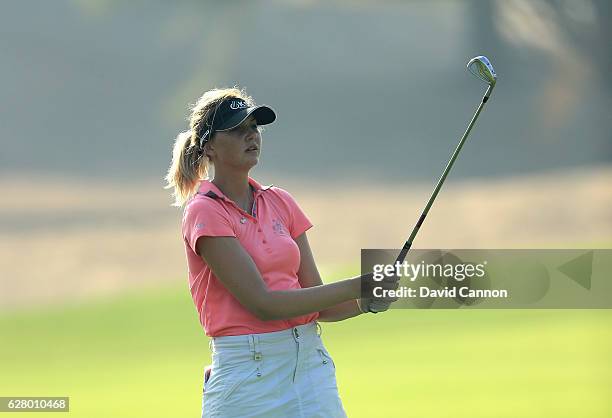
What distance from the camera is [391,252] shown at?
333 cm

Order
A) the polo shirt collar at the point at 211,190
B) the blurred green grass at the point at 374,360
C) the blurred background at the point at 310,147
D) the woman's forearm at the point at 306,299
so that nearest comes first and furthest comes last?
the woman's forearm at the point at 306,299 < the polo shirt collar at the point at 211,190 < the blurred green grass at the point at 374,360 < the blurred background at the point at 310,147

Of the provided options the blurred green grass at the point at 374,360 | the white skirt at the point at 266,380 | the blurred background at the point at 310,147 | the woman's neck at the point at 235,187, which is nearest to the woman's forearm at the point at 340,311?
the white skirt at the point at 266,380

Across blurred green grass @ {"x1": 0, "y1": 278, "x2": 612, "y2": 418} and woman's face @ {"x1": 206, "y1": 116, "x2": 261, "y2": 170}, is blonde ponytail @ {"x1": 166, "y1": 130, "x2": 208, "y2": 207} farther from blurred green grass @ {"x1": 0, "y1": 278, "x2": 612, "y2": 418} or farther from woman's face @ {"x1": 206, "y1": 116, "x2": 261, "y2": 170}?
blurred green grass @ {"x1": 0, "y1": 278, "x2": 612, "y2": 418}

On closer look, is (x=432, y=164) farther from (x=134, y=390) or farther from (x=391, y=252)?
(x=391, y=252)

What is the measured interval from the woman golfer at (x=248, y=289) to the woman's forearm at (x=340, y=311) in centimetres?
1

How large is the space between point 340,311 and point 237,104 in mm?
562

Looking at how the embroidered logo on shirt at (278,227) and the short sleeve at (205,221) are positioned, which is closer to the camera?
the short sleeve at (205,221)

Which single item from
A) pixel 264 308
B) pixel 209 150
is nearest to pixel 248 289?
pixel 264 308

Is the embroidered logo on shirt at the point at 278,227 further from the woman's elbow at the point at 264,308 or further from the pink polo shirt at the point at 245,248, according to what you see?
the woman's elbow at the point at 264,308

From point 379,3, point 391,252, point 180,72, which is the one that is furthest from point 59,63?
point 391,252

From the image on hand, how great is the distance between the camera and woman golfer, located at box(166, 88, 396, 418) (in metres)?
2.34

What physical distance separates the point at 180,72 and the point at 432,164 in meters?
2.57

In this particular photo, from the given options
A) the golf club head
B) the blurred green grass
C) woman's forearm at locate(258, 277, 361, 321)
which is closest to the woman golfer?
woman's forearm at locate(258, 277, 361, 321)

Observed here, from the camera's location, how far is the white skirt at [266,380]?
2354 millimetres
